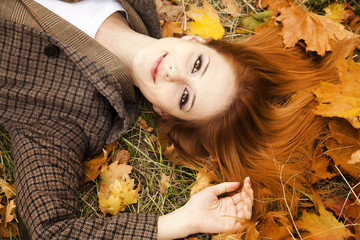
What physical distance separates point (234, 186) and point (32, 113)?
1471 millimetres

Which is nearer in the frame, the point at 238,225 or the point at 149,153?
the point at 238,225

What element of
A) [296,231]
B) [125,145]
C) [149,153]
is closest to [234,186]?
[296,231]

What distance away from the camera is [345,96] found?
202 centimetres

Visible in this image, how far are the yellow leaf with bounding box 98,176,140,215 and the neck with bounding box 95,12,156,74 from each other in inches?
33.0


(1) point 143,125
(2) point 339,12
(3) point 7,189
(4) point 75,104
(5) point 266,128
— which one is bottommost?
(3) point 7,189

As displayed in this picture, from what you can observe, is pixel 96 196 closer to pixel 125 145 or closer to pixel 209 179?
pixel 125 145

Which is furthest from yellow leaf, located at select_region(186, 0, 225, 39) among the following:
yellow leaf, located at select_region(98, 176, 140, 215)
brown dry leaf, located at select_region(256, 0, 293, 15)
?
yellow leaf, located at select_region(98, 176, 140, 215)

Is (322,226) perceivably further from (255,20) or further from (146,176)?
(255,20)

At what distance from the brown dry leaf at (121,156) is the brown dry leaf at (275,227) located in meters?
1.07

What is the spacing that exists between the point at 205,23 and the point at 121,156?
1402 millimetres

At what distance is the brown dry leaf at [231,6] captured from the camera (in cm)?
299

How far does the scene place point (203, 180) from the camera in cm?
239

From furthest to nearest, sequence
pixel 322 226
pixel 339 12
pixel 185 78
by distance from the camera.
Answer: pixel 339 12, pixel 185 78, pixel 322 226

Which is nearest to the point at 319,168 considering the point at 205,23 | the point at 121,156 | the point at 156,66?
the point at 156,66
